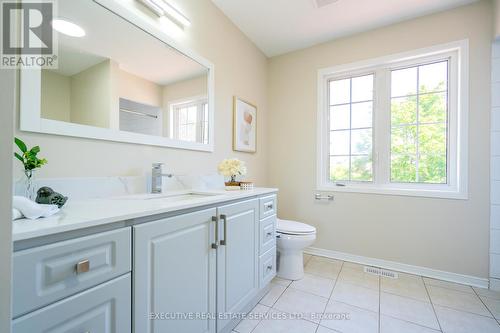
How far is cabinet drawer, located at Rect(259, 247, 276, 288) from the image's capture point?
164 centimetres

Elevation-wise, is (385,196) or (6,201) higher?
(6,201)

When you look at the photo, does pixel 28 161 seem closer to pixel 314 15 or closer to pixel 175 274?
pixel 175 274

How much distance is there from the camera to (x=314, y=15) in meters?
2.11

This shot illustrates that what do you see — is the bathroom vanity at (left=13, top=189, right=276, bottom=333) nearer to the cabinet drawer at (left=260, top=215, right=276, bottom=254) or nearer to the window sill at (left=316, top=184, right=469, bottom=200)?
the cabinet drawer at (left=260, top=215, right=276, bottom=254)

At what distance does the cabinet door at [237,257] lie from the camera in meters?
1.23

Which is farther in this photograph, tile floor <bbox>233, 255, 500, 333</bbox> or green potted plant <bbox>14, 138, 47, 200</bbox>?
tile floor <bbox>233, 255, 500, 333</bbox>

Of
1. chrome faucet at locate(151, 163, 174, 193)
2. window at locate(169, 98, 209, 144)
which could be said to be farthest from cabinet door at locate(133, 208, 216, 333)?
window at locate(169, 98, 209, 144)

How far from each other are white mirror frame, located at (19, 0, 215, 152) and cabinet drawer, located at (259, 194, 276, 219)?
68 cm

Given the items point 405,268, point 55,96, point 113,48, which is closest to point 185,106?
point 113,48

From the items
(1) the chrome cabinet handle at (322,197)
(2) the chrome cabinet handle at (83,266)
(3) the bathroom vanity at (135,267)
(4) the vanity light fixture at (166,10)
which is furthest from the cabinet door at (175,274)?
(1) the chrome cabinet handle at (322,197)

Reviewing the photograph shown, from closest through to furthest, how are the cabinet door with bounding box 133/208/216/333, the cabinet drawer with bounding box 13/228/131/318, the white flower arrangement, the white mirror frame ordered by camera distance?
the cabinet drawer with bounding box 13/228/131/318
the cabinet door with bounding box 133/208/216/333
the white mirror frame
the white flower arrangement

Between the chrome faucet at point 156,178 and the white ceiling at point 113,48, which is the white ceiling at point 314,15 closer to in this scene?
the white ceiling at point 113,48

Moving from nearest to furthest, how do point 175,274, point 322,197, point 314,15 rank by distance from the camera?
1. point 175,274
2. point 314,15
3. point 322,197

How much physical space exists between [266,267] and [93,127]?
153cm
